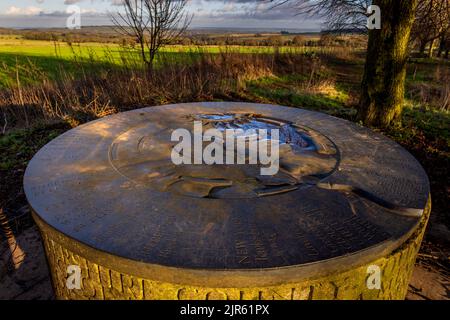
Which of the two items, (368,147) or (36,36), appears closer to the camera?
(368,147)

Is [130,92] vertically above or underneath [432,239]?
above

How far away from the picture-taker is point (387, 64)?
554 cm

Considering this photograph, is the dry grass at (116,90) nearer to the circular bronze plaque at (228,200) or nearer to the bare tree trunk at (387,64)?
the bare tree trunk at (387,64)

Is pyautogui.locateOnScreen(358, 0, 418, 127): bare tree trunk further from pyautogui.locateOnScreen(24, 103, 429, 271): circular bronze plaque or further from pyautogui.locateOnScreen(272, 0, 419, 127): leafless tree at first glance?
pyautogui.locateOnScreen(24, 103, 429, 271): circular bronze plaque

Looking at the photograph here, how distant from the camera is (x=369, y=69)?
5715 millimetres

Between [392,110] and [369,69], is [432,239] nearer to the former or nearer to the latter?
[392,110]

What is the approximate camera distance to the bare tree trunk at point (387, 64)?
536 centimetres

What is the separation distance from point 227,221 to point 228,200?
0.68ft

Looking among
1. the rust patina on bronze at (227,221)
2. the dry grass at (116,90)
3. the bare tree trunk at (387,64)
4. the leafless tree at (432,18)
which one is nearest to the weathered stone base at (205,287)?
the rust patina on bronze at (227,221)

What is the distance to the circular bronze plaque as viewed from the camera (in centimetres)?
150

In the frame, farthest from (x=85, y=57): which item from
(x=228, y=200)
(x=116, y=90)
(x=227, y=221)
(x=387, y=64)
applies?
(x=227, y=221)
